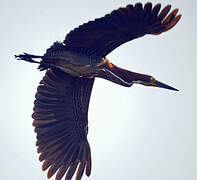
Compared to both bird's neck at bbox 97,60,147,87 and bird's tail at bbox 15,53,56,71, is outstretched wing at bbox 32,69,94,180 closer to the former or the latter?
bird's tail at bbox 15,53,56,71

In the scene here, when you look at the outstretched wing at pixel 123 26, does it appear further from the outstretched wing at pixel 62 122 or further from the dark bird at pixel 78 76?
the outstretched wing at pixel 62 122

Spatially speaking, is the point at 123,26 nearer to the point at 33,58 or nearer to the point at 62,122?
the point at 33,58

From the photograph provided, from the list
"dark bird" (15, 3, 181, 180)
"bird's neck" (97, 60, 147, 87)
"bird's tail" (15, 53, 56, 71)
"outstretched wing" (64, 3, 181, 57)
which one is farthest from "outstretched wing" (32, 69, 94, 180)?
"outstretched wing" (64, 3, 181, 57)

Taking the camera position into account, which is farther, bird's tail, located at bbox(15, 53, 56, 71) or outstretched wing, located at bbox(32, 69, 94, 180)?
outstretched wing, located at bbox(32, 69, 94, 180)

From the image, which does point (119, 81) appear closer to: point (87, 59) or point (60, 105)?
point (87, 59)

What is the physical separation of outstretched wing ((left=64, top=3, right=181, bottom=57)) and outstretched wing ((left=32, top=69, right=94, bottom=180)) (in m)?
1.56

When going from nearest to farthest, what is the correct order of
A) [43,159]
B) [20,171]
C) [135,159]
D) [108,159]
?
[43,159]
[20,171]
[135,159]
[108,159]

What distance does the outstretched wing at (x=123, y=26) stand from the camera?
1155 centimetres

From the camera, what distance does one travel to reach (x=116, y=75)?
42.7 feet

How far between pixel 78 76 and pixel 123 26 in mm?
2116

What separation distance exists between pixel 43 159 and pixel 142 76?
3.16 m

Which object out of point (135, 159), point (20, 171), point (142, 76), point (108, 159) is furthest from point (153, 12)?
point (108, 159)

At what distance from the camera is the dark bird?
11.8m

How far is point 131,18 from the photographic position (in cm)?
1162
